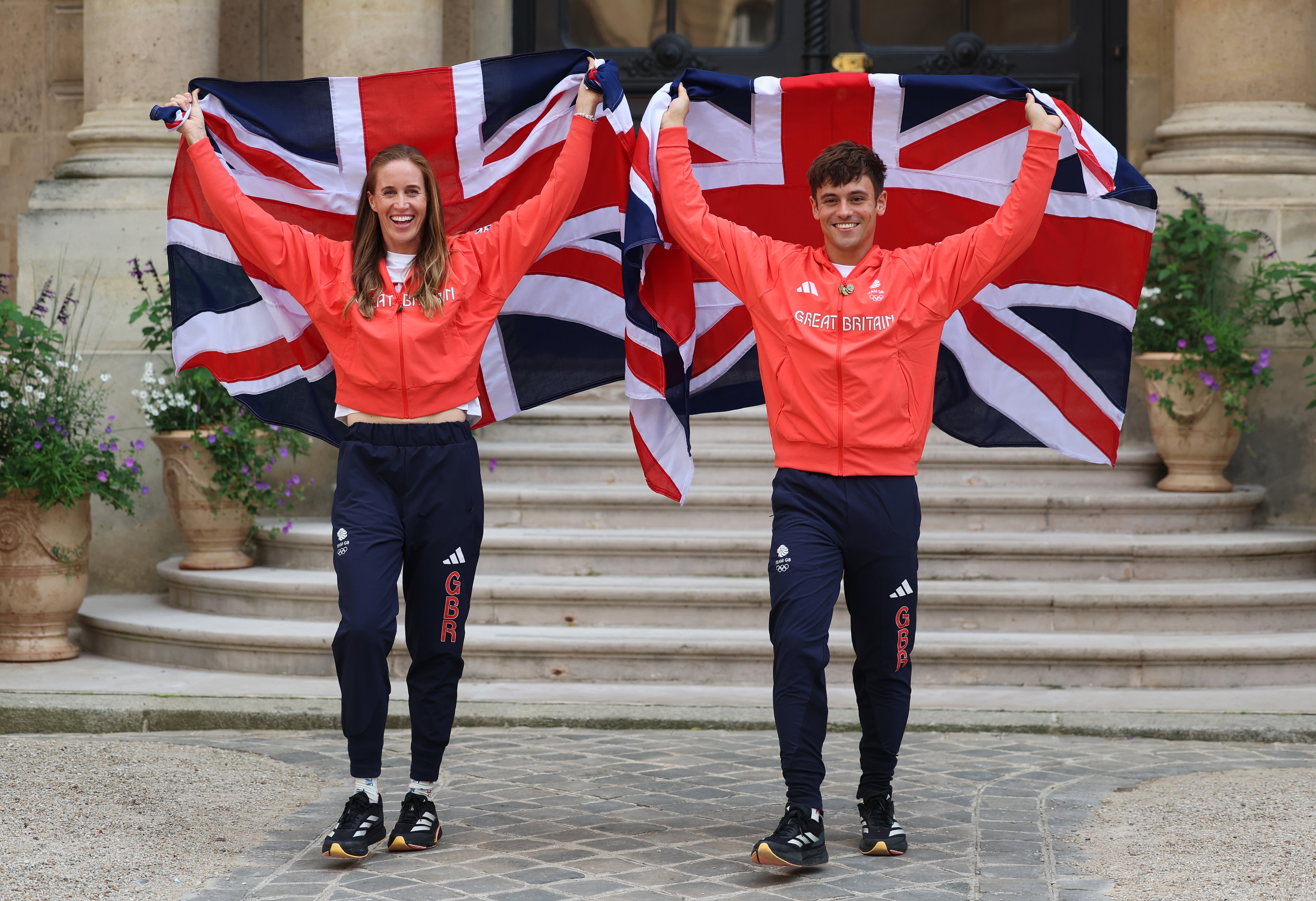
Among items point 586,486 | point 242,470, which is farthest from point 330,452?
point 586,486

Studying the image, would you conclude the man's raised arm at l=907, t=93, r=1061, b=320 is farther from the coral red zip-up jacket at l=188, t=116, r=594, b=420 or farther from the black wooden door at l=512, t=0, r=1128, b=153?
the black wooden door at l=512, t=0, r=1128, b=153

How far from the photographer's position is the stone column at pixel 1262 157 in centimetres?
834

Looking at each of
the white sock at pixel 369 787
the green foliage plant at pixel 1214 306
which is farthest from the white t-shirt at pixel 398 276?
the green foliage plant at pixel 1214 306

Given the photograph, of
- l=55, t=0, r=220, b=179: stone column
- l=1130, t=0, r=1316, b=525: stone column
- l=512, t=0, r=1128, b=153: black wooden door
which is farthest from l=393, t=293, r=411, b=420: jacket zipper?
l=512, t=0, r=1128, b=153: black wooden door

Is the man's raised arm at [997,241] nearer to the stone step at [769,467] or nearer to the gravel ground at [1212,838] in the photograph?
the gravel ground at [1212,838]

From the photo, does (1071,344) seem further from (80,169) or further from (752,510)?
(80,169)

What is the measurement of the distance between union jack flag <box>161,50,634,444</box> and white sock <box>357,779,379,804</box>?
127 cm

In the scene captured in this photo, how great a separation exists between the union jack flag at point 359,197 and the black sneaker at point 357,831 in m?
1.33

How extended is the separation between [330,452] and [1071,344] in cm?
465

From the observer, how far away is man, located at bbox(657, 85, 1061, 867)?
14.0 ft

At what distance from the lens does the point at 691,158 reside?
5113 millimetres

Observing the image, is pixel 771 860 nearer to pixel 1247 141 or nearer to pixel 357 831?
pixel 357 831

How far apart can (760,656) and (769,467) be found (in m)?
1.58

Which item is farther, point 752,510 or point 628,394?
point 752,510
